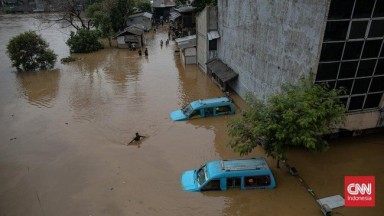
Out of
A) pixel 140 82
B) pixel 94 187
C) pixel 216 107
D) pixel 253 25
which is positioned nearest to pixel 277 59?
pixel 253 25

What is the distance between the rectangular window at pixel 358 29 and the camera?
41.9 feet

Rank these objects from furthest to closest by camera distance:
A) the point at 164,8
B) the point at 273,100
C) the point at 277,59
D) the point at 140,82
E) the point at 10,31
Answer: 1. the point at 164,8
2. the point at 10,31
3. the point at 140,82
4. the point at 277,59
5. the point at 273,100

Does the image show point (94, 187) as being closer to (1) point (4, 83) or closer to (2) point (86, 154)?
(2) point (86, 154)

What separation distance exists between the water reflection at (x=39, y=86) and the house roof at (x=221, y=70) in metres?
13.1

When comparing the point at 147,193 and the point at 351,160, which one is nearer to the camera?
the point at 147,193

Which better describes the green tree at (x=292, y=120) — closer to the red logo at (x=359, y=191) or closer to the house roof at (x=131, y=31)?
the red logo at (x=359, y=191)

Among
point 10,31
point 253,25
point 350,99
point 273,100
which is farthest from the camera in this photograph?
point 10,31

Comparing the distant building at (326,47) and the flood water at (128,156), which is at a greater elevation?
the distant building at (326,47)

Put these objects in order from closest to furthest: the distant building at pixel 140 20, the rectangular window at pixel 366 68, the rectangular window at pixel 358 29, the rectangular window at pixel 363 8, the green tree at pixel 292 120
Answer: the green tree at pixel 292 120, the rectangular window at pixel 363 8, the rectangular window at pixel 358 29, the rectangular window at pixel 366 68, the distant building at pixel 140 20

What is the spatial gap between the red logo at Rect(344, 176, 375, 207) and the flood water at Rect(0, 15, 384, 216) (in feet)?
0.97

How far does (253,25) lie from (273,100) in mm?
8058

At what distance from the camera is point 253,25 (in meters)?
19.0

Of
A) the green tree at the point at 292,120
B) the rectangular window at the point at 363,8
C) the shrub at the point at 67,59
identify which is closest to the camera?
the green tree at the point at 292,120

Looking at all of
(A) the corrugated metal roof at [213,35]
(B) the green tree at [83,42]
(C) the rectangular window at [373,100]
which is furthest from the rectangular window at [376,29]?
(B) the green tree at [83,42]
